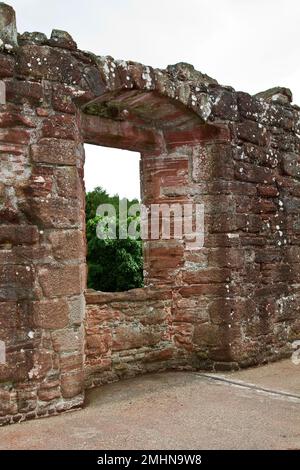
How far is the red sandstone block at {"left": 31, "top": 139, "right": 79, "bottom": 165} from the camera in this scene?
13.8ft

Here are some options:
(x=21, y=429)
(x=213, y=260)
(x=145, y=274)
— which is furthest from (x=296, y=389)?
(x=21, y=429)

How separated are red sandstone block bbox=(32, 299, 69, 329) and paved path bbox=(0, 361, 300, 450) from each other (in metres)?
0.67

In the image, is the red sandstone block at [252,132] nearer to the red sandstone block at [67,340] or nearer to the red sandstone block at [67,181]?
the red sandstone block at [67,181]

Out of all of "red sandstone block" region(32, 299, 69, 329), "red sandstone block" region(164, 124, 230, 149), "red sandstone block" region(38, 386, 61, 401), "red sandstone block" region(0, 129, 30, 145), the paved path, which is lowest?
the paved path

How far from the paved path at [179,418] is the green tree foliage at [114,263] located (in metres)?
6.43

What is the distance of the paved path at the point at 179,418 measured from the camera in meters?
3.52

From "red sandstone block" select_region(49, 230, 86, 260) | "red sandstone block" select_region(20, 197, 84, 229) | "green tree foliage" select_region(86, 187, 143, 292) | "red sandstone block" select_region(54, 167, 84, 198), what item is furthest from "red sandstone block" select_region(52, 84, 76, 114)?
"green tree foliage" select_region(86, 187, 143, 292)

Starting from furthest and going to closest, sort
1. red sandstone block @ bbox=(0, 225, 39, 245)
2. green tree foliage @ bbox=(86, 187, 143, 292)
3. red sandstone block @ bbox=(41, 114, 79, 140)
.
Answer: green tree foliage @ bbox=(86, 187, 143, 292)
red sandstone block @ bbox=(41, 114, 79, 140)
red sandstone block @ bbox=(0, 225, 39, 245)

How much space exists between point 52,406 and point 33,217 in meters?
1.41

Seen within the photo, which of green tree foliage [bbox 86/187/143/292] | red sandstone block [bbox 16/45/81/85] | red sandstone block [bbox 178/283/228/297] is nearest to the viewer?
red sandstone block [bbox 16/45/81/85]

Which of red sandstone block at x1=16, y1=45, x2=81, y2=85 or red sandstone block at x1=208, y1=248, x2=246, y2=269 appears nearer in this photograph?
red sandstone block at x1=16, y1=45, x2=81, y2=85

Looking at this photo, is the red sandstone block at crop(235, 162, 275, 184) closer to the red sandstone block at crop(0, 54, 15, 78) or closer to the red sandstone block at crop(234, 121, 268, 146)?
the red sandstone block at crop(234, 121, 268, 146)

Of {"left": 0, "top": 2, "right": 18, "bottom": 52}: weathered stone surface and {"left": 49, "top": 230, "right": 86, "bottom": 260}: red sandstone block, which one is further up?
{"left": 0, "top": 2, "right": 18, "bottom": 52}: weathered stone surface

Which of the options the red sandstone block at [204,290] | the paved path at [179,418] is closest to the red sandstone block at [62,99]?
the red sandstone block at [204,290]
